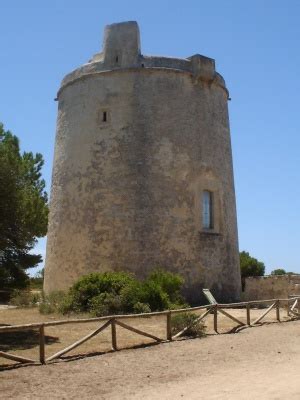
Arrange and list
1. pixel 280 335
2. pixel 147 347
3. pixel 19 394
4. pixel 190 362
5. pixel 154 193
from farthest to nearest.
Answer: pixel 154 193
pixel 280 335
pixel 147 347
pixel 190 362
pixel 19 394

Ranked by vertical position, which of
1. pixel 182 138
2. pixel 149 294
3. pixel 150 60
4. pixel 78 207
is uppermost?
pixel 150 60

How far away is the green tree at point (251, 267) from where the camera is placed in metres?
29.3

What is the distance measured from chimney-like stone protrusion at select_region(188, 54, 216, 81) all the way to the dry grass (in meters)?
9.28

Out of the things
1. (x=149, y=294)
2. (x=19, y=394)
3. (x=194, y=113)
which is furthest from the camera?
(x=194, y=113)

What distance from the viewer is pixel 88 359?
9.95 meters

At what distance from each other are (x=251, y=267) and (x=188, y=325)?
17618 millimetres

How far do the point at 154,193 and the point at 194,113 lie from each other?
12.1 ft

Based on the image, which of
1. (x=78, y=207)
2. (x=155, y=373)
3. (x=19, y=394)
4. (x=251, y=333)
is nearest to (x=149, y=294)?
(x=251, y=333)

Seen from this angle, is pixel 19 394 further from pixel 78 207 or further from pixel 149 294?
pixel 78 207

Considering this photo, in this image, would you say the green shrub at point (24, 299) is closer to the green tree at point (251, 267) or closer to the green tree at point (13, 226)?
the green tree at point (13, 226)

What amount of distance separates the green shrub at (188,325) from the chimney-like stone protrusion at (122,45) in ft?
35.1

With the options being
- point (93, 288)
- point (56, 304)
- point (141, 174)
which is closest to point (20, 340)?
point (93, 288)

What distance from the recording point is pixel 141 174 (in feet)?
61.8

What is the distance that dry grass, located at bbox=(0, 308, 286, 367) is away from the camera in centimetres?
1083
